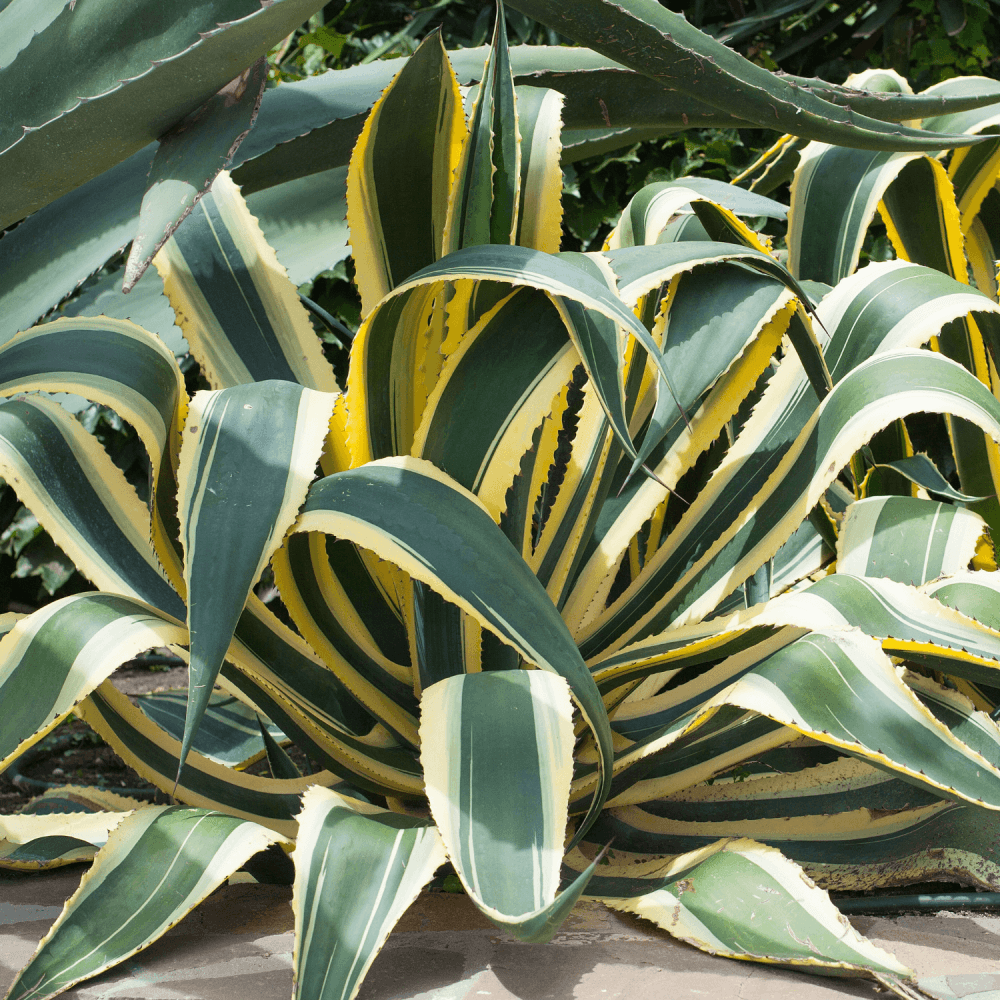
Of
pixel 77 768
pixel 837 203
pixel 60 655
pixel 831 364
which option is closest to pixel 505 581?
pixel 60 655

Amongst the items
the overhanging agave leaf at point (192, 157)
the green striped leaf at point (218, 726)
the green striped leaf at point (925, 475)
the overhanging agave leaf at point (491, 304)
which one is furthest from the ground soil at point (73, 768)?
the green striped leaf at point (925, 475)

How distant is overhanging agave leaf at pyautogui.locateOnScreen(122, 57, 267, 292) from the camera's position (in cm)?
66

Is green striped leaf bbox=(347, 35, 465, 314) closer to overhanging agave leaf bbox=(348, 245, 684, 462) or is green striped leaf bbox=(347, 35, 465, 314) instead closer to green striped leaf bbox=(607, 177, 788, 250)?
overhanging agave leaf bbox=(348, 245, 684, 462)

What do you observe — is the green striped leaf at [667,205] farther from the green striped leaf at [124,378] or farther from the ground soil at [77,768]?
the ground soil at [77,768]

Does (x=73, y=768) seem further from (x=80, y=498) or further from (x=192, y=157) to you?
(x=192, y=157)

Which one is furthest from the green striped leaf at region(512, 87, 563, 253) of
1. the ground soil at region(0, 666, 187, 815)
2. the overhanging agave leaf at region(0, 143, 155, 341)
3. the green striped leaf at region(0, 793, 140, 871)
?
the ground soil at region(0, 666, 187, 815)

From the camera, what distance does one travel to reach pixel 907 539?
94cm

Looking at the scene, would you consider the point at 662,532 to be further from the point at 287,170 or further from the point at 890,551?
the point at 287,170

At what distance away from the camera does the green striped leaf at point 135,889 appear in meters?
0.61

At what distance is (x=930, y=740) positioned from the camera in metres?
0.66

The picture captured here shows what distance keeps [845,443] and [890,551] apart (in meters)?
0.16

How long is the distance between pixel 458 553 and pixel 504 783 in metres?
0.14

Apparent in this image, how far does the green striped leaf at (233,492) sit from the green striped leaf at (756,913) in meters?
0.36

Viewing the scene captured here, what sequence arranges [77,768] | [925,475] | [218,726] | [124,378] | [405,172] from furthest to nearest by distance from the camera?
[77,768] < [218,726] < [925,475] < [405,172] < [124,378]
